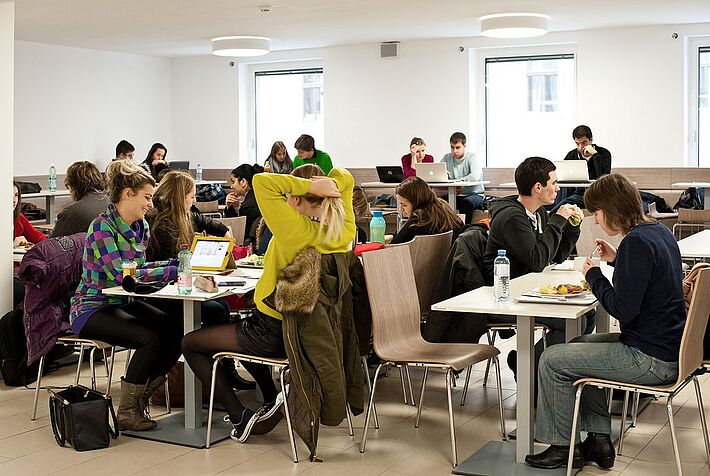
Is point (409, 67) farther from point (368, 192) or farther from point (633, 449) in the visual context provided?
point (633, 449)

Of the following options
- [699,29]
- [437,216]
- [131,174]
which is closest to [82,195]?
[131,174]

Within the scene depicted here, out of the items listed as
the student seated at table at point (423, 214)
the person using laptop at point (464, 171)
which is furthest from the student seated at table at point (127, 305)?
the person using laptop at point (464, 171)

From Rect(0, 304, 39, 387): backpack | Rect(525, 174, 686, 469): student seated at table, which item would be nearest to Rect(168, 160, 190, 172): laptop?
Rect(0, 304, 39, 387): backpack

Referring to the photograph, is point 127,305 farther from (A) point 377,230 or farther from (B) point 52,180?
(B) point 52,180

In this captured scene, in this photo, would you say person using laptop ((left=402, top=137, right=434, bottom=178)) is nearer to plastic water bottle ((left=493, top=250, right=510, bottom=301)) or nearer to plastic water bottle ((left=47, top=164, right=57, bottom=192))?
plastic water bottle ((left=47, top=164, right=57, bottom=192))

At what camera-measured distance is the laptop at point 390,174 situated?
11789mm

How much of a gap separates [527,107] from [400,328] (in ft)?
28.5

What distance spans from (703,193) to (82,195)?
7.27m

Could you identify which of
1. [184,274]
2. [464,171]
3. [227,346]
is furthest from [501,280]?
[464,171]

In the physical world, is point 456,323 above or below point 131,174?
below

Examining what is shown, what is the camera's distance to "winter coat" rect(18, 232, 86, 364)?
4.81 m

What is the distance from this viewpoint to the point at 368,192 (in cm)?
1305

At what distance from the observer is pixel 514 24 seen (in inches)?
419

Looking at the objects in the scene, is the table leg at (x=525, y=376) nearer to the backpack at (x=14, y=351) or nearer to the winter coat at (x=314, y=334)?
the winter coat at (x=314, y=334)
